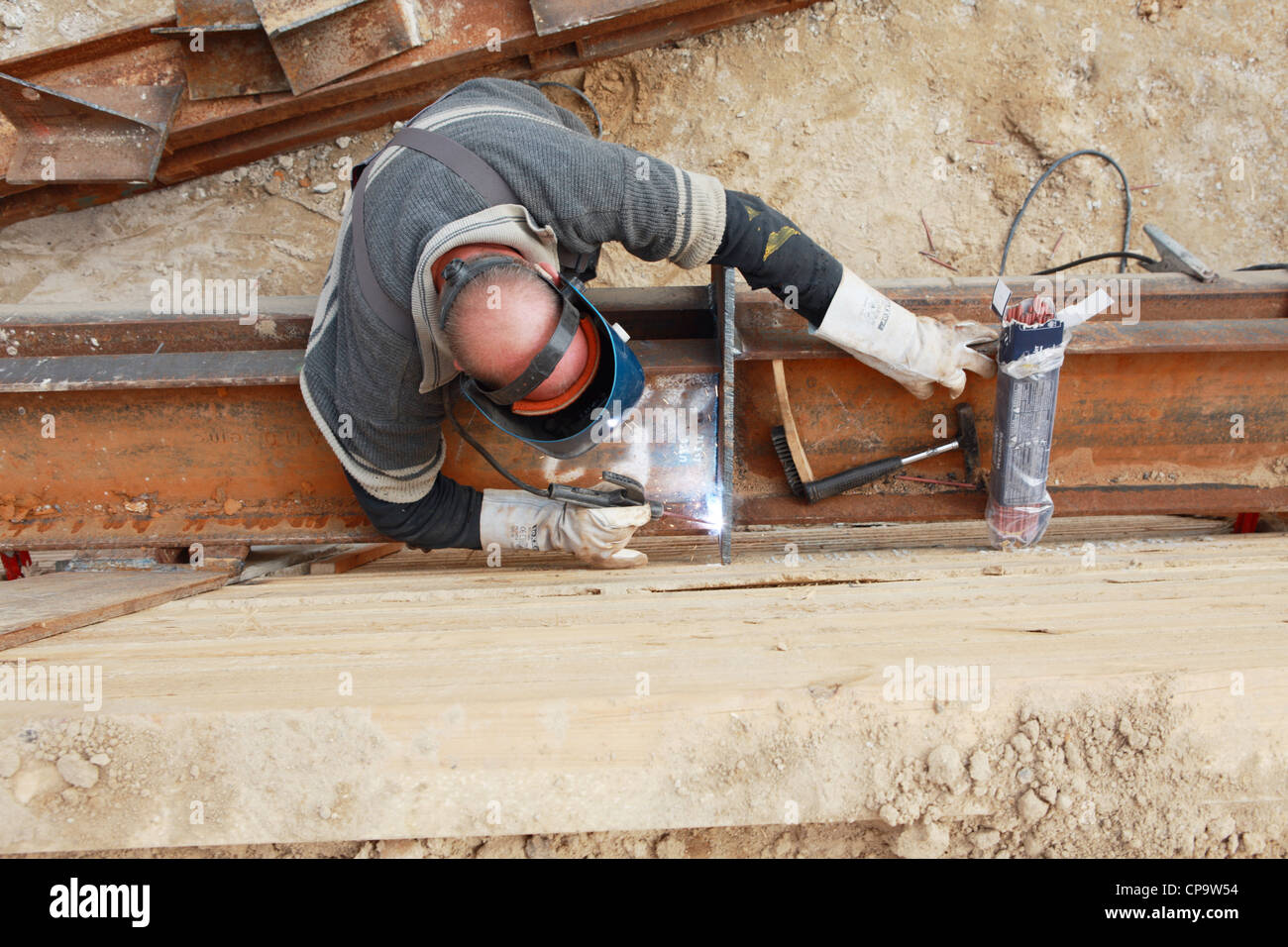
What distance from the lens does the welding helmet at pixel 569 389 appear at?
1.83m

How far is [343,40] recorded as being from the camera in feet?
12.5

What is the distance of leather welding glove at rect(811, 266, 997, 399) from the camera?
7.59 ft

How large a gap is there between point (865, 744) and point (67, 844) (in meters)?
1.47

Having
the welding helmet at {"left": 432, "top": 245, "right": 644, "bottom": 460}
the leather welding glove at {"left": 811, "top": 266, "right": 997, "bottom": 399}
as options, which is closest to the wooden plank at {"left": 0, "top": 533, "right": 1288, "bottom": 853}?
the welding helmet at {"left": 432, "top": 245, "right": 644, "bottom": 460}

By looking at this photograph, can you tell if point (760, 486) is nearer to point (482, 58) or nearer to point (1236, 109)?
point (482, 58)

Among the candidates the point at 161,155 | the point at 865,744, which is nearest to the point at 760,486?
the point at 865,744

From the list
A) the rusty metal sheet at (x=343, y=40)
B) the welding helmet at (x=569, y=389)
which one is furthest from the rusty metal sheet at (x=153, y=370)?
the rusty metal sheet at (x=343, y=40)

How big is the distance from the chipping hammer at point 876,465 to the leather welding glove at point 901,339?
18 centimetres

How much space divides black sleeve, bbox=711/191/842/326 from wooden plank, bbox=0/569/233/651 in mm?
1888

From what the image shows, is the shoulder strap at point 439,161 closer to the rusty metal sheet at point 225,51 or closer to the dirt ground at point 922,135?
the rusty metal sheet at point 225,51

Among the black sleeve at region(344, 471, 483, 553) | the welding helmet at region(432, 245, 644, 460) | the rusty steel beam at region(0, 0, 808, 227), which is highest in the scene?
the rusty steel beam at region(0, 0, 808, 227)

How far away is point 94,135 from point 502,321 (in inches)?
141

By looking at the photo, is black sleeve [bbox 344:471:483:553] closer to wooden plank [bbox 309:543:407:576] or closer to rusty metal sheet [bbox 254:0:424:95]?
wooden plank [bbox 309:543:407:576]

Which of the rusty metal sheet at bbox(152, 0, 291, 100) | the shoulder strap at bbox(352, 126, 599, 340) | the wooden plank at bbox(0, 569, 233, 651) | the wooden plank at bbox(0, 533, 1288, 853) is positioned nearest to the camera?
the wooden plank at bbox(0, 533, 1288, 853)
